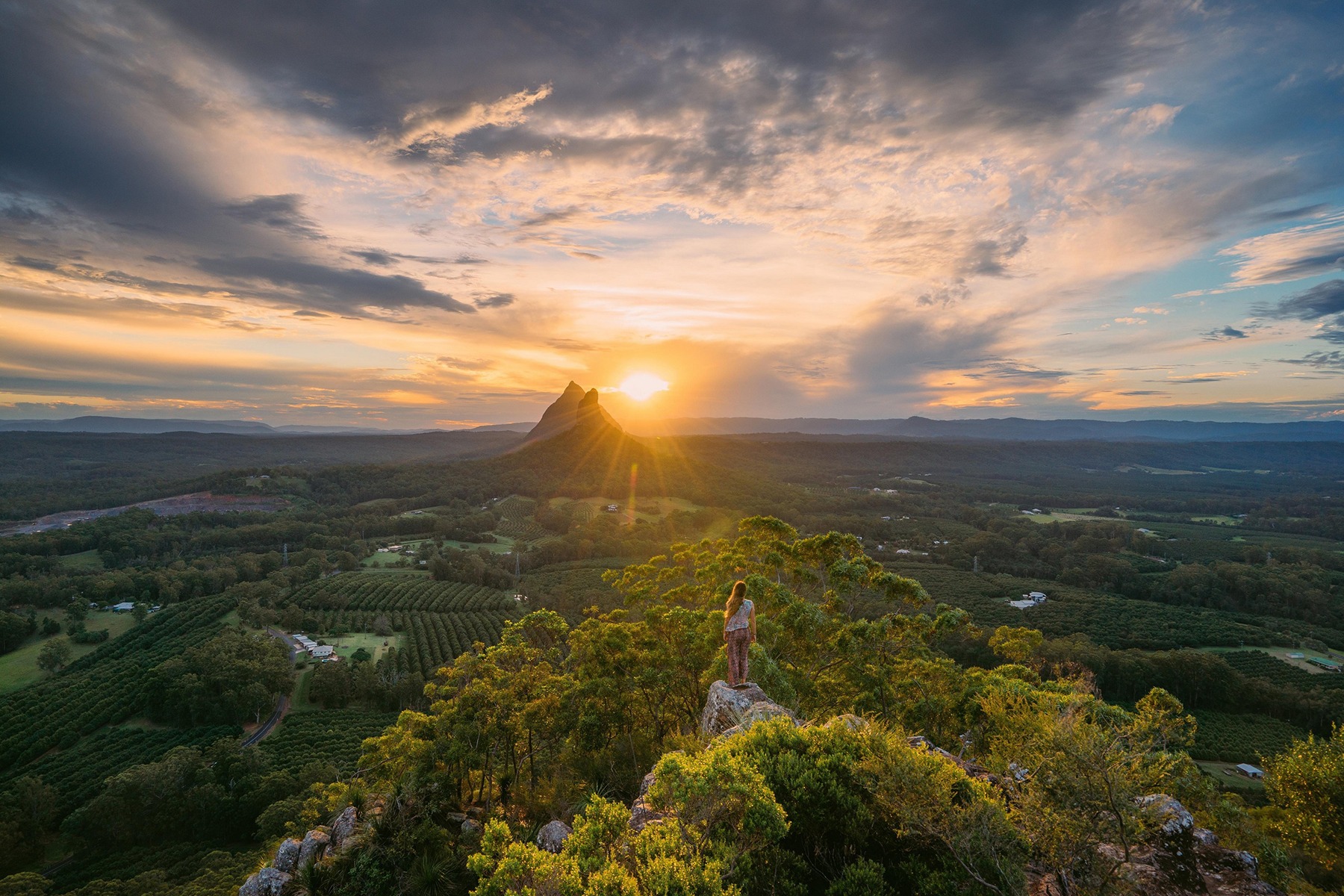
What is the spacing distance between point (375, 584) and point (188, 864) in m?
62.1

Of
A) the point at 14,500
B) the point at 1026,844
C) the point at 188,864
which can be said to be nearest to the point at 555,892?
the point at 1026,844

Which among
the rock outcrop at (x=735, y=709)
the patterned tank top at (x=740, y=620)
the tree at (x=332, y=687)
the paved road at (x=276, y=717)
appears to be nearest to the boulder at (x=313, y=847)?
the rock outcrop at (x=735, y=709)

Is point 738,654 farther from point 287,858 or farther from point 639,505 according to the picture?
point 639,505

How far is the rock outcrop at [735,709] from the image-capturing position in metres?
14.1

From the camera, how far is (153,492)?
507ft

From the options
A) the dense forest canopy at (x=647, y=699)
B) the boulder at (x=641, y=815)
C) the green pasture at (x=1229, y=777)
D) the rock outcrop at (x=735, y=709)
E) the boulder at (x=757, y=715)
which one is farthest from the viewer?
the green pasture at (x=1229, y=777)

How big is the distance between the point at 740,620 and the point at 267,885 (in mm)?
15809

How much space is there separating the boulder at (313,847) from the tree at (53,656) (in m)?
81.1

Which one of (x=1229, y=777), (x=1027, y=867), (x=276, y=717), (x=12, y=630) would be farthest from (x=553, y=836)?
(x=12, y=630)

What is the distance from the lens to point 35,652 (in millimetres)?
69250

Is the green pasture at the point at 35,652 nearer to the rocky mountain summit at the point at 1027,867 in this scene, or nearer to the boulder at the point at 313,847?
the boulder at the point at 313,847

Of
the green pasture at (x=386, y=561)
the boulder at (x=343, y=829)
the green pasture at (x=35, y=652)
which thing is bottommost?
→ the green pasture at (x=35, y=652)

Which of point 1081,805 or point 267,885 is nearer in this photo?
point 1081,805

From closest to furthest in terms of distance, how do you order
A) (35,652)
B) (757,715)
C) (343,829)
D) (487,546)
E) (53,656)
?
(757,715)
(343,829)
(53,656)
(35,652)
(487,546)
